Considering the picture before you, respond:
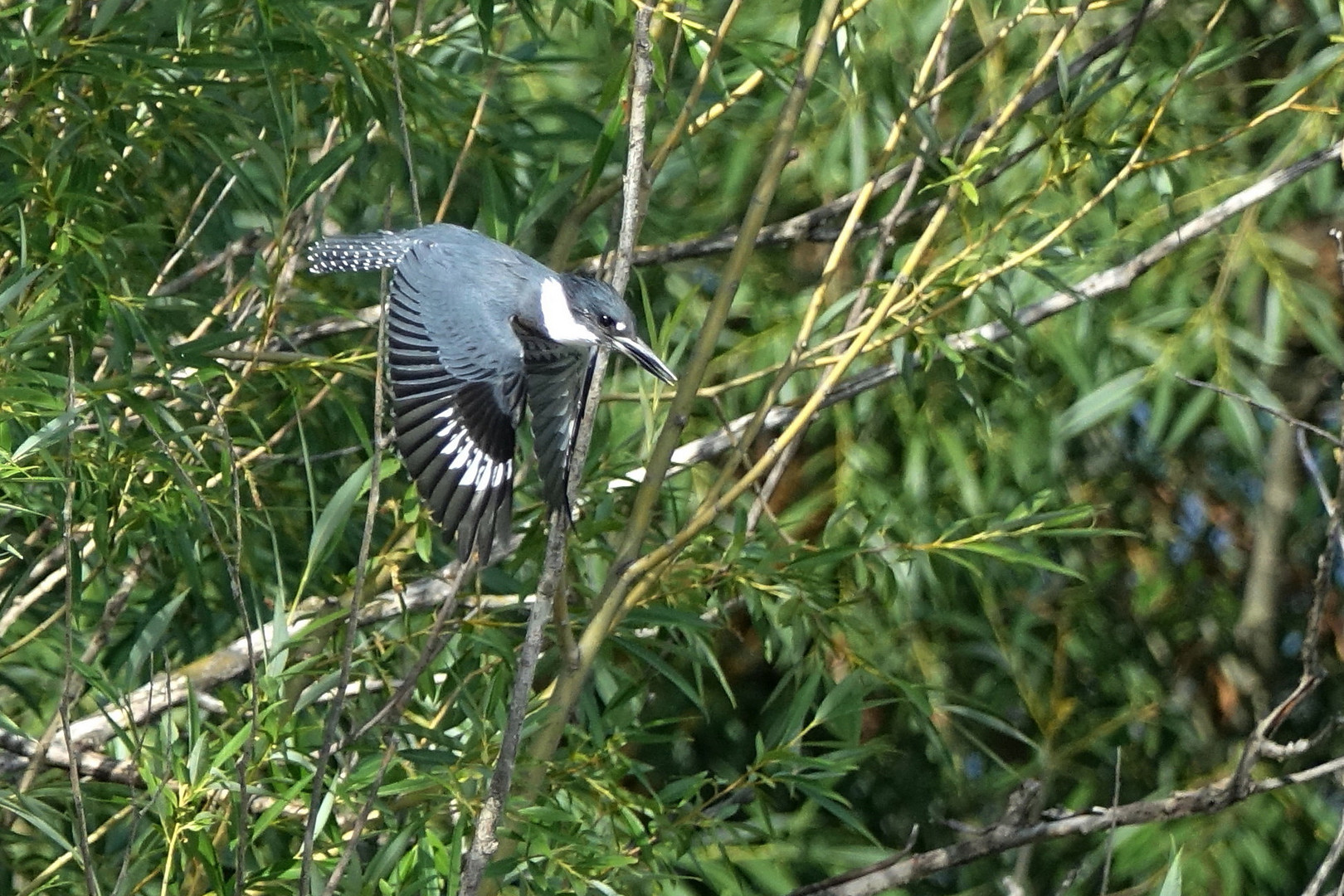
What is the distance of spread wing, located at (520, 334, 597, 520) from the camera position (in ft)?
6.73

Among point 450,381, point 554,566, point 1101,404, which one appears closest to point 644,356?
point 450,381

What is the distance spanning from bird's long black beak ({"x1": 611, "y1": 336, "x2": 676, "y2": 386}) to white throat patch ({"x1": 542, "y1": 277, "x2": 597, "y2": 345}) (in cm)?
4

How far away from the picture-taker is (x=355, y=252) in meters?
2.29

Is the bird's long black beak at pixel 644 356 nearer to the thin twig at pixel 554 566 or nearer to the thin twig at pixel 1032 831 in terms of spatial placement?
the thin twig at pixel 554 566

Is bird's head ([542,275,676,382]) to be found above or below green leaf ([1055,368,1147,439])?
above

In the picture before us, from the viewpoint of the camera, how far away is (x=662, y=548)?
1.95 m

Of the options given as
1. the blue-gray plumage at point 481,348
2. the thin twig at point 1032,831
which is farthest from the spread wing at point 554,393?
the thin twig at point 1032,831

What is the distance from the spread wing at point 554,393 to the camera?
2.05 meters

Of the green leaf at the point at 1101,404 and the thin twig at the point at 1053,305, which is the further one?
the green leaf at the point at 1101,404

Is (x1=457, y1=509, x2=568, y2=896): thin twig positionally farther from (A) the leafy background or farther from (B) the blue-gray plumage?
(B) the blue-gray plumage

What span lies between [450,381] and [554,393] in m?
0.15

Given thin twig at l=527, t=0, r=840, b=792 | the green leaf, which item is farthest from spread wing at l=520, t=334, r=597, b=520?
the green leaf

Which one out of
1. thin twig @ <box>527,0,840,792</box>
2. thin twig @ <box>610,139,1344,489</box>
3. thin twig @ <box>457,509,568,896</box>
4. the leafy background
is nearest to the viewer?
thin twig @ <box>457,509,568,896</box>

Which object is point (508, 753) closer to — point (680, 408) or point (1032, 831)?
point (680, 408)
